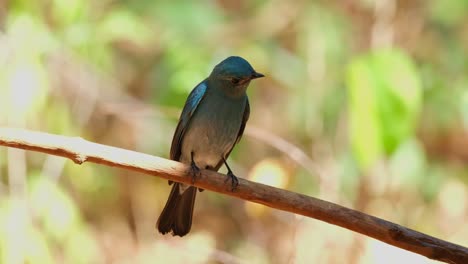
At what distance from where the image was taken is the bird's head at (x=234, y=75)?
4.01 m

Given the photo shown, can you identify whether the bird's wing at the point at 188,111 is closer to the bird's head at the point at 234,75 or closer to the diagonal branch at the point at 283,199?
the bird's head at the point at 234,75

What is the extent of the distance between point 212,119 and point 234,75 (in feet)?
0.89

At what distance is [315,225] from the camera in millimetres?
5414

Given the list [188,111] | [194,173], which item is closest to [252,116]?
[188,111]

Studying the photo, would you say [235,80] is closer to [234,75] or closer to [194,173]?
[234,75]

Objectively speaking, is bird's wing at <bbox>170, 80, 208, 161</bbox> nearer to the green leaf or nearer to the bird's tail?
the bird's tail

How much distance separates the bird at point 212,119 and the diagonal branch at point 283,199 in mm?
1035

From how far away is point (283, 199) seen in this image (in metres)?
3.00

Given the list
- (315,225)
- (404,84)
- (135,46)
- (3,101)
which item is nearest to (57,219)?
(3,101)

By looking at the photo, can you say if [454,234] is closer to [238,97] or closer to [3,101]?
[238,97]

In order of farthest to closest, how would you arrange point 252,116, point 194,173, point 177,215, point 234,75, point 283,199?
point 252,116
point 234,75
point 177,215
point 194,173
point 283,199

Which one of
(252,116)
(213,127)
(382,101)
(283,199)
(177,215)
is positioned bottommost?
(283,199)

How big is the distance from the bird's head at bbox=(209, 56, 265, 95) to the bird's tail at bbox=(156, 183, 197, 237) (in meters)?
0.64

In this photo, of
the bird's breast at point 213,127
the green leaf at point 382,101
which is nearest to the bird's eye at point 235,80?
the bird's breast at point 213,127
